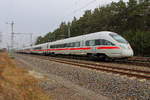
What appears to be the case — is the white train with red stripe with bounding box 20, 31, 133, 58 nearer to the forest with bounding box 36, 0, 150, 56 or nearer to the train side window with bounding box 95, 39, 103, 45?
the train side window with bounding box 95, 39, 103, 45

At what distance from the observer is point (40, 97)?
5.90m

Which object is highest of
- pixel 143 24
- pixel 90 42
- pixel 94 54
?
pixel 143 24

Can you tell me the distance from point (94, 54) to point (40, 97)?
12750 millimetres

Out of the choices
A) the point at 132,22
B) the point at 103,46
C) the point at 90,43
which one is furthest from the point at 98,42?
the point at 132,22

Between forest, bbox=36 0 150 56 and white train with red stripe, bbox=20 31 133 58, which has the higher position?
forest, bbox=36 0 150 56

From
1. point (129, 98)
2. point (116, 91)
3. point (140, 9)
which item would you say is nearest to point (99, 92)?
point (116, 91)

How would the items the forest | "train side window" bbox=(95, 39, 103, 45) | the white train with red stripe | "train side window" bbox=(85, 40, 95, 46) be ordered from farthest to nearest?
the forest
"train side window" bbox=(85, 40, 95, 46)
"train side window" bbox=(95, 39, 103, 45)
the white train with red stripe

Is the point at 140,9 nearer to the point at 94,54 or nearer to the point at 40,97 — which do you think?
the point at 94,54

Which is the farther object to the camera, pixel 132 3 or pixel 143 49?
pixel 132 3

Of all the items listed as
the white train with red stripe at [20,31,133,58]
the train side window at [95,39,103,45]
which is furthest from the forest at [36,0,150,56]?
the train side window at [95,39,103,45]

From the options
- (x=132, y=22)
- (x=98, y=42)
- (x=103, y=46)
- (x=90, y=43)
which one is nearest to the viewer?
(x=103, y=46)

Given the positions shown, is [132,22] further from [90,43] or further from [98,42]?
[98,42]

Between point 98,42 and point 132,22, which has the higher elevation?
point 132,22

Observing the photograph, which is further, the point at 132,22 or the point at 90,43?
the point at 132,22
